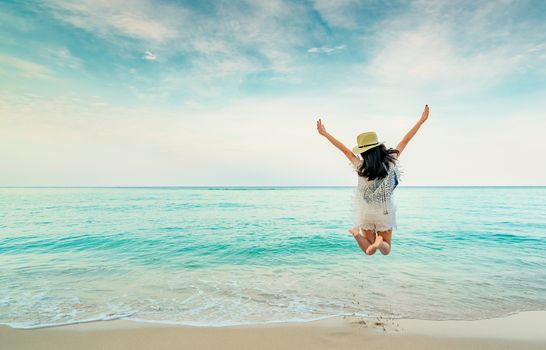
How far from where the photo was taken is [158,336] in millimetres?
5402

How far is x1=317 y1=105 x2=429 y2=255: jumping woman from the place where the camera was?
4.90 m

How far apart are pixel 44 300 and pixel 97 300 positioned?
3.74 ft

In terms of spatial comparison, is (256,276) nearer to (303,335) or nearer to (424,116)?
(303,335)

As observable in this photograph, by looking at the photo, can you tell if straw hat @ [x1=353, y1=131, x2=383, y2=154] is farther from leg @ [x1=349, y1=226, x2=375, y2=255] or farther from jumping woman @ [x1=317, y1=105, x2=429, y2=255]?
leg @ [x1=349, y1=226, x2=375, y2=255]

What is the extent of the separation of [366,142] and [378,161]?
12.9 inches

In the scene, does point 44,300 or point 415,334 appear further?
point 44,300

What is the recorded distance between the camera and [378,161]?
488 centimetres

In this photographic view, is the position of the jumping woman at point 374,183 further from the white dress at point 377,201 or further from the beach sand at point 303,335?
the beach sand at point 303,335

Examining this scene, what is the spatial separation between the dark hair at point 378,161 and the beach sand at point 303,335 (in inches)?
102

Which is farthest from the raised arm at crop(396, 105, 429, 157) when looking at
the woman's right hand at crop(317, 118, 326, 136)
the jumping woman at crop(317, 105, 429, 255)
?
the woman's right hand at crop(317, 118, 326, 136)

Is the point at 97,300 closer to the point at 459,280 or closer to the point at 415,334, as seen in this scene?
the point at 415,334

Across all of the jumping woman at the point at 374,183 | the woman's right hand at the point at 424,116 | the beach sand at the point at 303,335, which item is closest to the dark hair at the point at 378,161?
the jumping woman at the point at 374,183

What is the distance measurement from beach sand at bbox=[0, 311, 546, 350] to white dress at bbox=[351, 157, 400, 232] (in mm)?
1806

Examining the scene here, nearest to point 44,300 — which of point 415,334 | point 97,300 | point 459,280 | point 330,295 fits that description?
point 97,300
